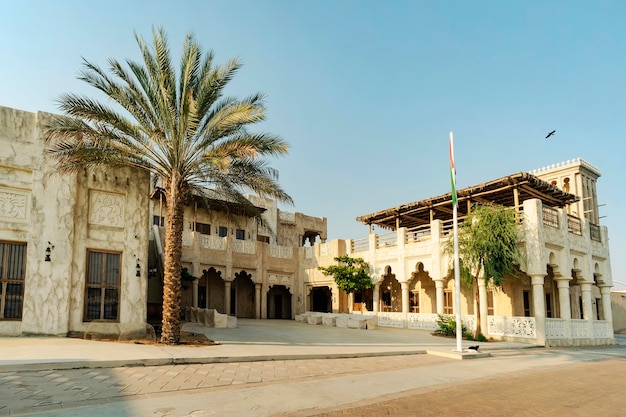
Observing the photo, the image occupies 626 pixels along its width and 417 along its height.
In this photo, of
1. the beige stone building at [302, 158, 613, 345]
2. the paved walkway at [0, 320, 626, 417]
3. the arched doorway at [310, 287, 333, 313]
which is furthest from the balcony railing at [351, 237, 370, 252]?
the paved walkway at [0, 320, 626, 417]

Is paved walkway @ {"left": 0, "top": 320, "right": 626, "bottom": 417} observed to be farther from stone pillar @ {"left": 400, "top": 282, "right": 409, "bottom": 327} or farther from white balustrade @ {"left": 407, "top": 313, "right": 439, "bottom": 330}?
stone pillar @ {"left": 400, "top": 282, "right": 409, "bottom": 327}

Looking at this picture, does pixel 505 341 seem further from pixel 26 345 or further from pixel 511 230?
pixel 26 345

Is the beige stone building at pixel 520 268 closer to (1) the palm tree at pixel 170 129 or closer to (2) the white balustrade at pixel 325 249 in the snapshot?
(2) the white balustrade at pixel 325 249

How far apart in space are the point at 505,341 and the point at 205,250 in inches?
658

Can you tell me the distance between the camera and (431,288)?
1110 inches

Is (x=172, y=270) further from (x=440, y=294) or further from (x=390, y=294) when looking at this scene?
(x=390, y=294)

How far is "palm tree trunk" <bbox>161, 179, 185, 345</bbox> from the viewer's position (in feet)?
44.7

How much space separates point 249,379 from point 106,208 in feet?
30.8

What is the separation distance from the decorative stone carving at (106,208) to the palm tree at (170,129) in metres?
1.66

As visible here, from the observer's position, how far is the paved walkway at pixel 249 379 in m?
7.02

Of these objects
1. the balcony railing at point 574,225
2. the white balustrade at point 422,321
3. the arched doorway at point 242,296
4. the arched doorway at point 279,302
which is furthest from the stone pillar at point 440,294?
the arched doorway at point 279,302

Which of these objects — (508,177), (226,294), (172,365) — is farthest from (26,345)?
(508,177)

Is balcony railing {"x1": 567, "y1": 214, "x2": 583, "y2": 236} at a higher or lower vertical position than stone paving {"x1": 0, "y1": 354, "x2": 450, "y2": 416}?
higher

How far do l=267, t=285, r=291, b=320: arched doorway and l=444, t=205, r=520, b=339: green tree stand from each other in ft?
55.1
